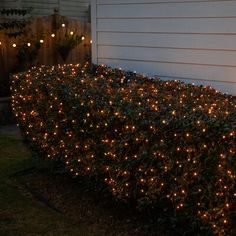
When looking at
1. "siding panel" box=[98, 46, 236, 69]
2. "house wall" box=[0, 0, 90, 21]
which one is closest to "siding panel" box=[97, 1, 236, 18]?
"siding panel" box=[98, 46, 236, 69]

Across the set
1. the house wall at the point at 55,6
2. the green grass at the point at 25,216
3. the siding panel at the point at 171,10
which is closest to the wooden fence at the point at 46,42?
the house wall at the point at 55,6

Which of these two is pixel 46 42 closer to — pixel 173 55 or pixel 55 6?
pixel 55 6

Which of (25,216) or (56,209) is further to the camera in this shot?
(56,209)

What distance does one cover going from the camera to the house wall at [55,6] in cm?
1557

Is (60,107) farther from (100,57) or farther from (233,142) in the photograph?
(233,142)

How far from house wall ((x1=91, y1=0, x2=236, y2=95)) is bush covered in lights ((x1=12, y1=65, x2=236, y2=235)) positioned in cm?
29

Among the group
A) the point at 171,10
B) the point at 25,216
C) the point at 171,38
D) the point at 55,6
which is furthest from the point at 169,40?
the point at 55,6

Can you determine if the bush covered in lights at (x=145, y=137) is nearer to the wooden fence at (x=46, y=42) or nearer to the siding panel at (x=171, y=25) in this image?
the siding panel at (x=171, y=25)

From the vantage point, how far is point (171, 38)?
23.1ft

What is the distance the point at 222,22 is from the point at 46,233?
3209 mm

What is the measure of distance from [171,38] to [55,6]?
10.2m

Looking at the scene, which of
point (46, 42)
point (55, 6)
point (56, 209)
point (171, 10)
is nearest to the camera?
point (56, 209)

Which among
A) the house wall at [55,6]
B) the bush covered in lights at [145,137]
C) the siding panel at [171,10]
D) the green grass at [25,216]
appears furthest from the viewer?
the house wall at [55,6]

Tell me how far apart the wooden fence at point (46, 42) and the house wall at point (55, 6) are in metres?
2.77
